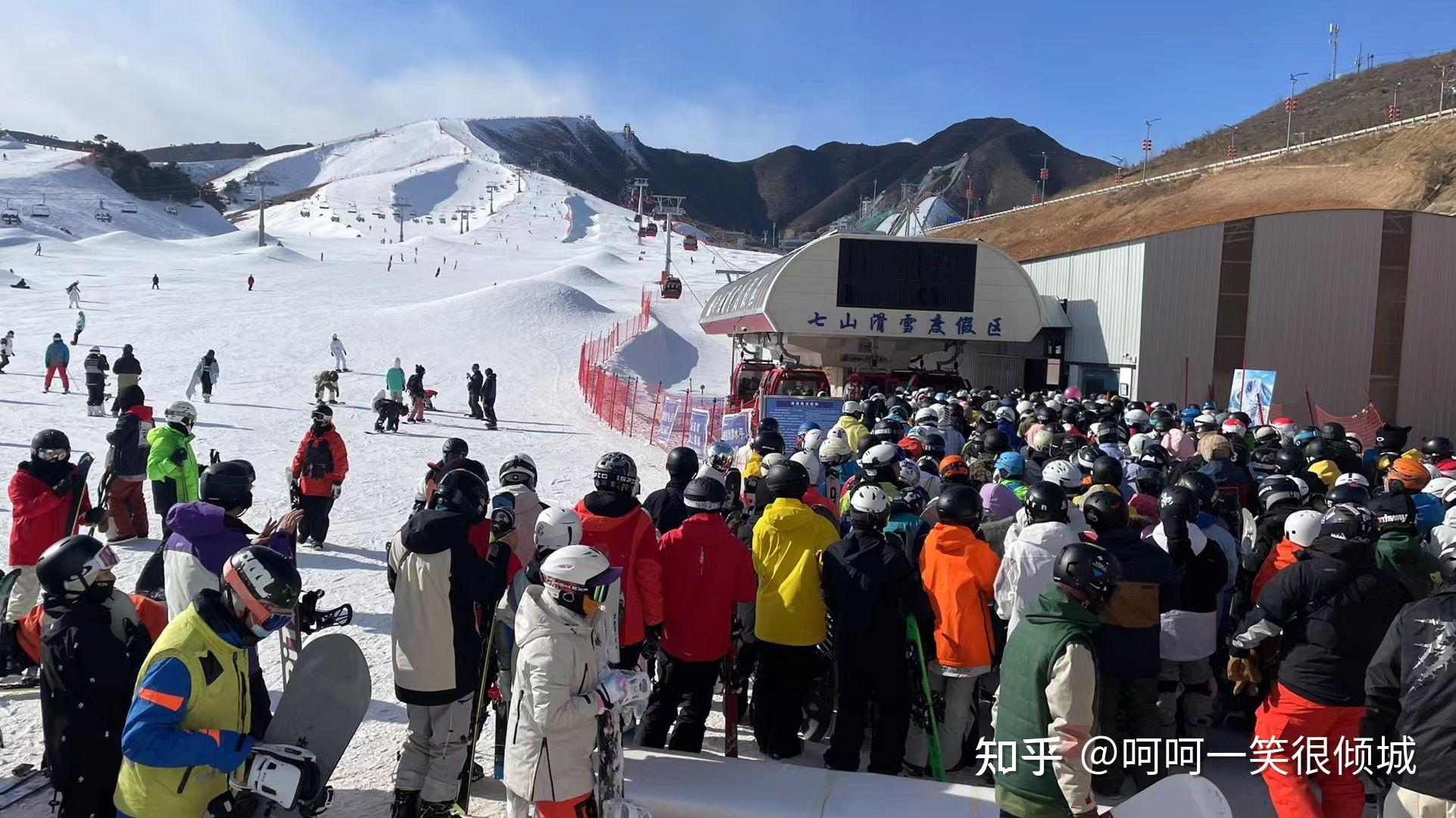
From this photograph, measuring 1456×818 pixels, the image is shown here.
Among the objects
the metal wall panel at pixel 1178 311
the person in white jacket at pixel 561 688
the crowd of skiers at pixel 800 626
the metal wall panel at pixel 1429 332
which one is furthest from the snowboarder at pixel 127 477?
the metal wall panel at pixel 1429 332

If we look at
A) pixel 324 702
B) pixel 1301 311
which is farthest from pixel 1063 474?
pixel 1301 311

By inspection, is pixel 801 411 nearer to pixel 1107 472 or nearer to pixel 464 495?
pixel 1107 472

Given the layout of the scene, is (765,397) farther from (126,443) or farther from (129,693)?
(129,693)

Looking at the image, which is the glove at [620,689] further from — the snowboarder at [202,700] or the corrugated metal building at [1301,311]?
the corrugated metal building at [1301,311]

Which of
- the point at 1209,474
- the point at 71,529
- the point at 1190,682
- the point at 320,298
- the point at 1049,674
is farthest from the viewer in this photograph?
the point at 320,298

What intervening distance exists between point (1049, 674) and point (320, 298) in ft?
139

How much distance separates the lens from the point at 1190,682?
5.06 m

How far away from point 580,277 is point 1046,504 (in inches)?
2053

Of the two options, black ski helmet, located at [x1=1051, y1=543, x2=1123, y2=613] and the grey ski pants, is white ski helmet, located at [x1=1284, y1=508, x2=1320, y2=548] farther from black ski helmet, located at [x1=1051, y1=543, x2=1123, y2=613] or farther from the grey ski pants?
the grey ski pants

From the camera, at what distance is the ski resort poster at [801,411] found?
42.6ft

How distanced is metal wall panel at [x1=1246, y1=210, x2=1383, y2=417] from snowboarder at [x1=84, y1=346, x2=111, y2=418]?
76.9 feet

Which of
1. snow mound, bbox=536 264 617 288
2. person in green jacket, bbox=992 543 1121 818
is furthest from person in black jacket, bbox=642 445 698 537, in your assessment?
snow mound, bbox=536 264 617 288

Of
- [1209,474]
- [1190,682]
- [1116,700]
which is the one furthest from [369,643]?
[1209,474]

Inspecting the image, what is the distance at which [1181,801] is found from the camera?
136 inches
